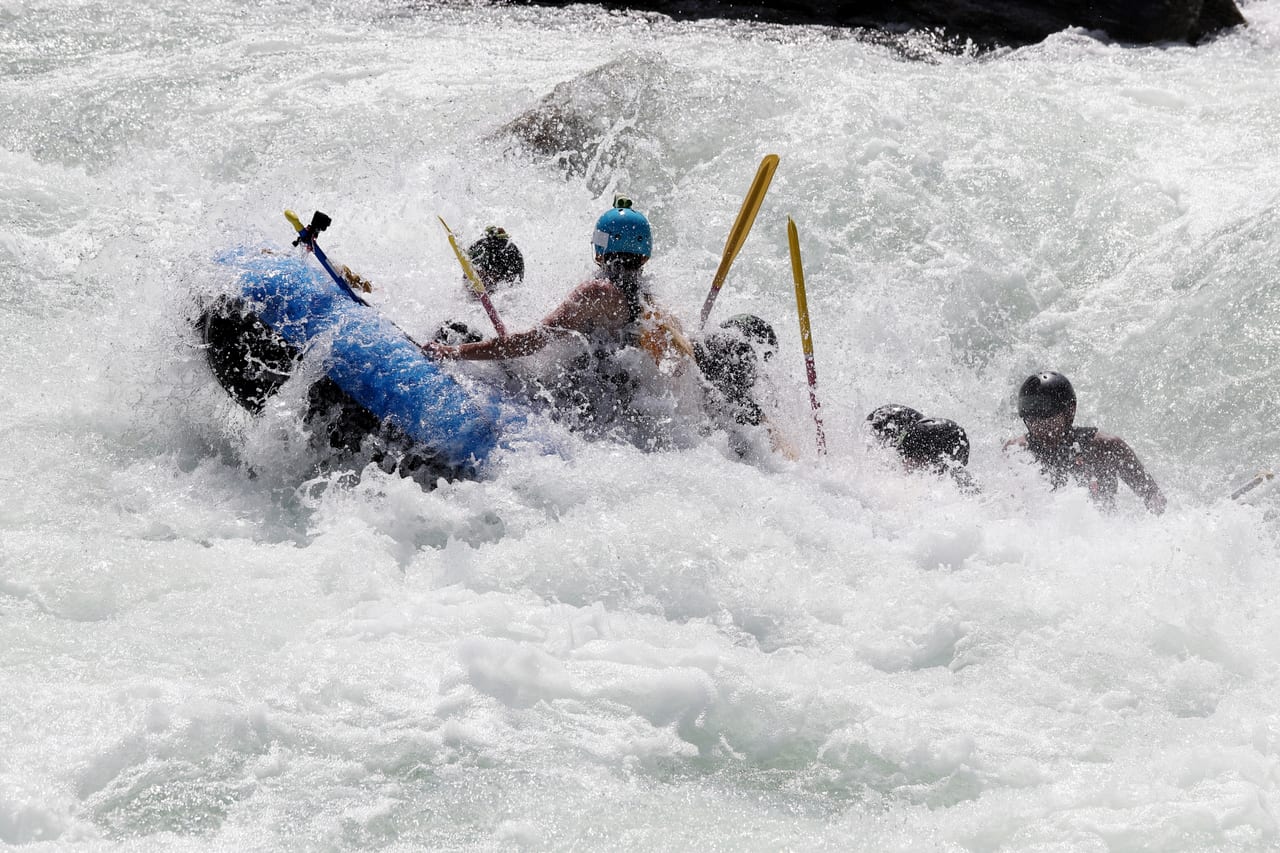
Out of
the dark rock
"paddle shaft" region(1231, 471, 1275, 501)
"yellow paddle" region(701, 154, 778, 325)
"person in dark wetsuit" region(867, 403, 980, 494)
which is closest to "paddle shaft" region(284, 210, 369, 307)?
"yellow paddle" region(701, 154, 778, 325)

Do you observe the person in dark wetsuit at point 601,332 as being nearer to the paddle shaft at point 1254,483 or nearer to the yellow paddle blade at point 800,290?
the yellow paddle blade at point 800,290

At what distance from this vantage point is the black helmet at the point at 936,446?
5.75 metres

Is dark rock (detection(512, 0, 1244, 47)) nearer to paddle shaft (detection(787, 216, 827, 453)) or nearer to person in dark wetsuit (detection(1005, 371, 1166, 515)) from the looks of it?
paddle shaft (detection(787, 216, 827, 453))

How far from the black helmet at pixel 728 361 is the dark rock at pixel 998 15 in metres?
7.30

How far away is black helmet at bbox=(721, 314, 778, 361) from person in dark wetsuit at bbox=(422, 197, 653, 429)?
643 millimetres

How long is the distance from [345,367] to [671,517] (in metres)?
1.62

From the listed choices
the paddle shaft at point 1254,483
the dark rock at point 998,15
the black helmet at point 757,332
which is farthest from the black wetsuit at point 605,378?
the dark rock at point 998,15

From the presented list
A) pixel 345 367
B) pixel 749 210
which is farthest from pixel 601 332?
pixel 749 210

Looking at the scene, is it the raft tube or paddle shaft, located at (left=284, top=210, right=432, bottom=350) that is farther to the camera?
paddle shaft, located at (left=284, top=210, right=432, bottom=350)

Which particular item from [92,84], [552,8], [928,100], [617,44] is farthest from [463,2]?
[928,100]

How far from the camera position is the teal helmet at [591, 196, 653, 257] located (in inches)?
220

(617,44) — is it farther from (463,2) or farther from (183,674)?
(183,674)

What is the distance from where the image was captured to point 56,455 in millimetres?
5477

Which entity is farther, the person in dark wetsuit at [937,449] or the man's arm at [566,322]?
the person in dark wetsuit at [937,449]
